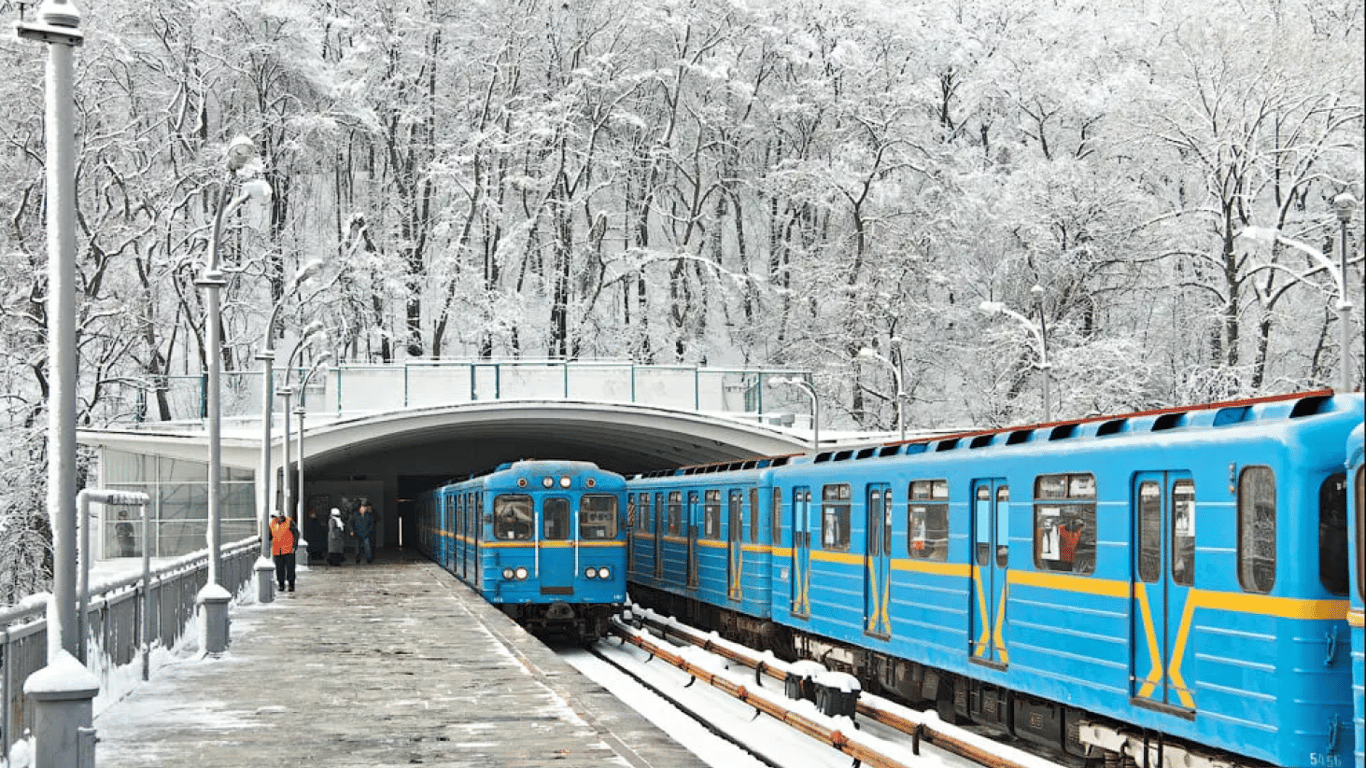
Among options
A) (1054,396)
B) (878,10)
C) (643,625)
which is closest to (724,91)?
(878,10)


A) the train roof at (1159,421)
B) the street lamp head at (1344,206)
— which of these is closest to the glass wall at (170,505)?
the street lamp head at (1344,206)

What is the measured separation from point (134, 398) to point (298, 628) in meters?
30.4

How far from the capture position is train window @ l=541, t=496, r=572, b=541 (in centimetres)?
2738

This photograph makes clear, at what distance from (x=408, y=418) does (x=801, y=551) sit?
25.6m

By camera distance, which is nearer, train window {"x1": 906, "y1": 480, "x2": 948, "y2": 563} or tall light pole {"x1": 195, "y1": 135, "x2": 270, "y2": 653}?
train window {"x1": 906, "y1": 480, "x2": 948, "y2": 563}

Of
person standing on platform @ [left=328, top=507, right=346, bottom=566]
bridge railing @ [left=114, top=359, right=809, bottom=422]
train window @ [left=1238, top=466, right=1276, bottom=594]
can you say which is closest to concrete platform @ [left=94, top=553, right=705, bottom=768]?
train window @ [left=1238, top=466, right=1276, bottom=594]

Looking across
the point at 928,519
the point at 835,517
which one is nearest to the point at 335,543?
the point at 835,517

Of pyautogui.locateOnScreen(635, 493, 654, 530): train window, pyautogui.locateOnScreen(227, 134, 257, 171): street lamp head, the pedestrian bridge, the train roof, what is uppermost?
pyautogui.locateOnScreen(227, 134, 257, 171): street lamp head

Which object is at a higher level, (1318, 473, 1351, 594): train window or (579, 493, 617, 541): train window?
(1318, 473, 1351, 594): train window

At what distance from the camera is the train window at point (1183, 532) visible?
35.0ft

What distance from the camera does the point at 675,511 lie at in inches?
1136

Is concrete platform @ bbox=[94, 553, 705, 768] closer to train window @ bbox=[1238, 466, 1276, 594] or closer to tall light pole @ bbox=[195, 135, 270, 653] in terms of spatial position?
tall light pole @ bbox=[195, 135, 270, 653]

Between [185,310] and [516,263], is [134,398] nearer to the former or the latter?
[185,310]

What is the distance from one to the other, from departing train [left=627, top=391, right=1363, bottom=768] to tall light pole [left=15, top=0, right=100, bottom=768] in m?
6.51
